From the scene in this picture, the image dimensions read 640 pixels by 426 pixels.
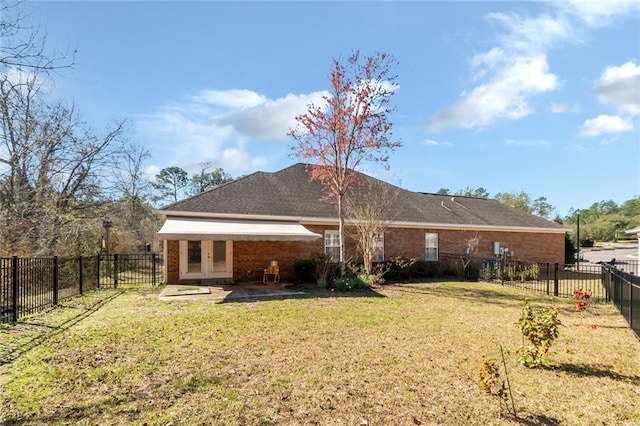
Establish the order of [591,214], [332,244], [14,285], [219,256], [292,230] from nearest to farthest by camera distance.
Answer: [14,285]
[292,230]
[219,256]
[332,244]
[591,214]

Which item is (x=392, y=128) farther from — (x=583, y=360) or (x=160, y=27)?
(x=583, y=360)

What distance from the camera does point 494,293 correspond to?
1675 cm

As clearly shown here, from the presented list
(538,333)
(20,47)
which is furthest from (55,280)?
(538,333)

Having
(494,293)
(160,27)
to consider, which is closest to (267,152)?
(160,27)

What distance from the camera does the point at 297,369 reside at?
655cm

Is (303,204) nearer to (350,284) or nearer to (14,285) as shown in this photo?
(350,284)

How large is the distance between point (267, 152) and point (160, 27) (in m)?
18.7

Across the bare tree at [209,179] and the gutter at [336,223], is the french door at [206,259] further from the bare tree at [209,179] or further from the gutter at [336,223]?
the bare tree at [209,179]

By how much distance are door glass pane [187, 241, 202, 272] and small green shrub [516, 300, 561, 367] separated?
1536 centimetres

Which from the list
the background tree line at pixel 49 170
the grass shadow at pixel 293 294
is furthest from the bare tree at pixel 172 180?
the grass shadow at pixel 293 294

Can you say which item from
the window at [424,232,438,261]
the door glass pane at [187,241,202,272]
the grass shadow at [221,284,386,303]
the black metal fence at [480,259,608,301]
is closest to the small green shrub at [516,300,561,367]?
the grass shadow at [221,284,386,303]

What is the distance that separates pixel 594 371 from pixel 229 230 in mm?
13141

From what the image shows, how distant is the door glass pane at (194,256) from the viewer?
18.2 metres

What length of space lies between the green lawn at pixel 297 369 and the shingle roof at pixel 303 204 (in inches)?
324
